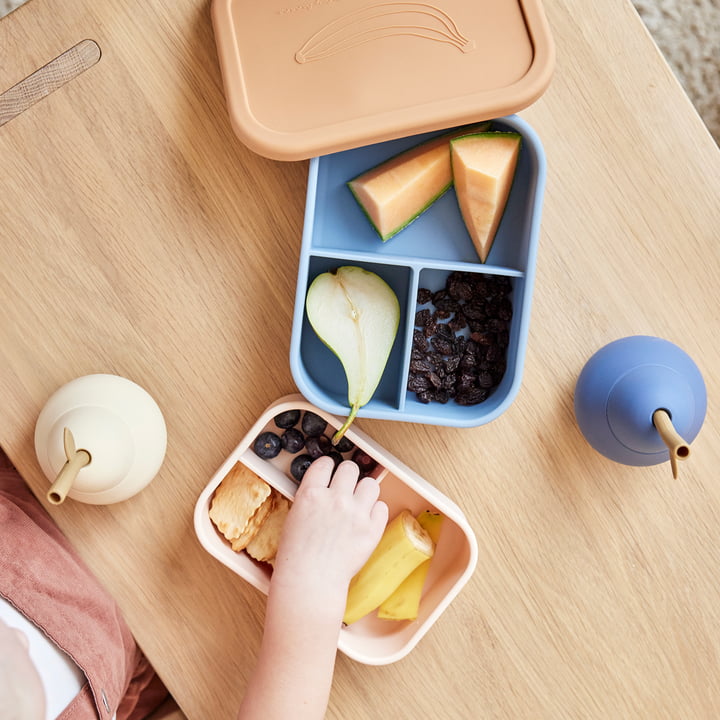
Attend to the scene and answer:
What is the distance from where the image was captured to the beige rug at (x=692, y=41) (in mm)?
1162

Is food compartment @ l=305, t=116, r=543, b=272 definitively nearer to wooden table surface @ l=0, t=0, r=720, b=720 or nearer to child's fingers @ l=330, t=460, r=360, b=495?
wooden table surface @ l=0, t=0, r=720, b=720

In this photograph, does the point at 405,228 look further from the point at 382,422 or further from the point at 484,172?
the point at 382,422

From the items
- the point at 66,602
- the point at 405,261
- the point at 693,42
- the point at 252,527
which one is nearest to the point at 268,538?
the point at 252,527

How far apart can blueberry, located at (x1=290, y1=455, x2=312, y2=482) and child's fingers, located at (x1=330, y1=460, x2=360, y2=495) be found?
0.04 m

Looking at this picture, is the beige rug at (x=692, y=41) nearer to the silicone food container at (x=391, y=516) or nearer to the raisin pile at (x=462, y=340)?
the raisin pile at (x=462, y=340)

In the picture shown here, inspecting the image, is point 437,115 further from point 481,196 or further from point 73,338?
point 73,338

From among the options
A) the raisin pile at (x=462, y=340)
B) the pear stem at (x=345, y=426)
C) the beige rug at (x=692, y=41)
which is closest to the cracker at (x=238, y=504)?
the pear stem at (x=345, y=426)

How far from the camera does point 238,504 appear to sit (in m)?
0.77

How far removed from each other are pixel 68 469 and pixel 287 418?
0.26 m

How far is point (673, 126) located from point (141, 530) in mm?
793

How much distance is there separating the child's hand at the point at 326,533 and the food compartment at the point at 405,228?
0.27 meters

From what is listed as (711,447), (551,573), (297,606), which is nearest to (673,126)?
(711,447)

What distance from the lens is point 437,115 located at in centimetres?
66

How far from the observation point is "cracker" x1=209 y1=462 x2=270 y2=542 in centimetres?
77
